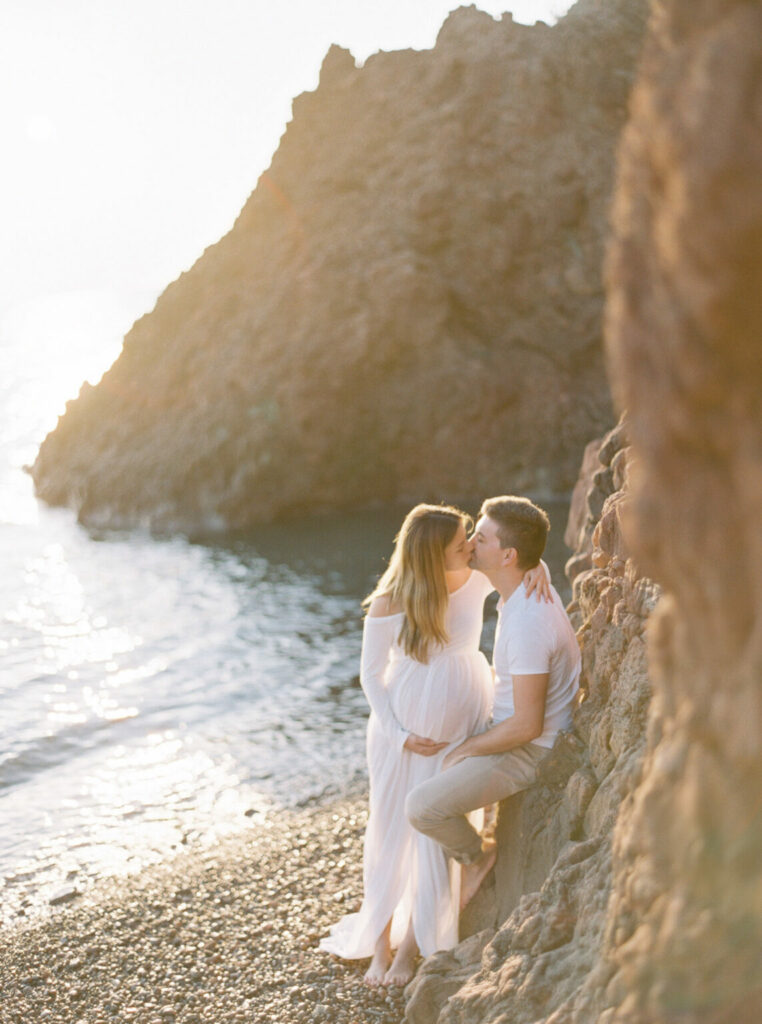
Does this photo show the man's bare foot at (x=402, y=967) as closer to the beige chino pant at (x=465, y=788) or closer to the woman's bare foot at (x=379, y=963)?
the woman's bare foot at (x=379, y=963)

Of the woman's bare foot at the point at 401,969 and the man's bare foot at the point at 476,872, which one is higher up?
the man's bare foot at the point at 476,872

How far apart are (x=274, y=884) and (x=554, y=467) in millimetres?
22908

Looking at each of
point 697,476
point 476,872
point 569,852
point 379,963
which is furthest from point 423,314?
point 697,476

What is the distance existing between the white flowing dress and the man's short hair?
17.4 inches

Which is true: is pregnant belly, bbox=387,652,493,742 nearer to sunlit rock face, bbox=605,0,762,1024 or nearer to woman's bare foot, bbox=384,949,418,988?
woman's bare foot, bbox=384,949,418,988

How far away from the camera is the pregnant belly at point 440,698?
5.11m

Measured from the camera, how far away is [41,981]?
5.89 m

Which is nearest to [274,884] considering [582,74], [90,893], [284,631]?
[90,893]

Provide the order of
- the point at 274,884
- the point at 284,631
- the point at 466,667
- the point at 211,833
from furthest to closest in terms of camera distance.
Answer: the point at 284,631
the point at 211,833
the point at 274,884
the point at 466,667

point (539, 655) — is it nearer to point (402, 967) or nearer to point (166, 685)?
point (402, 967)

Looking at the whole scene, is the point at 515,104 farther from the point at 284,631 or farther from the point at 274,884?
the point at 274,884

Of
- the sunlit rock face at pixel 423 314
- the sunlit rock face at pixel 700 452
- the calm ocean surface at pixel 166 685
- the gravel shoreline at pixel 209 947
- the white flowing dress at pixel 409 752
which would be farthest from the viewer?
the sunlit rock face at pixel 423 314

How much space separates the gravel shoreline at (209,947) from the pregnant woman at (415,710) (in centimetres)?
37

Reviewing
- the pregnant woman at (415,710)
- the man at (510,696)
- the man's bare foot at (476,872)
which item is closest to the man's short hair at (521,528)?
the man at (510,696)
